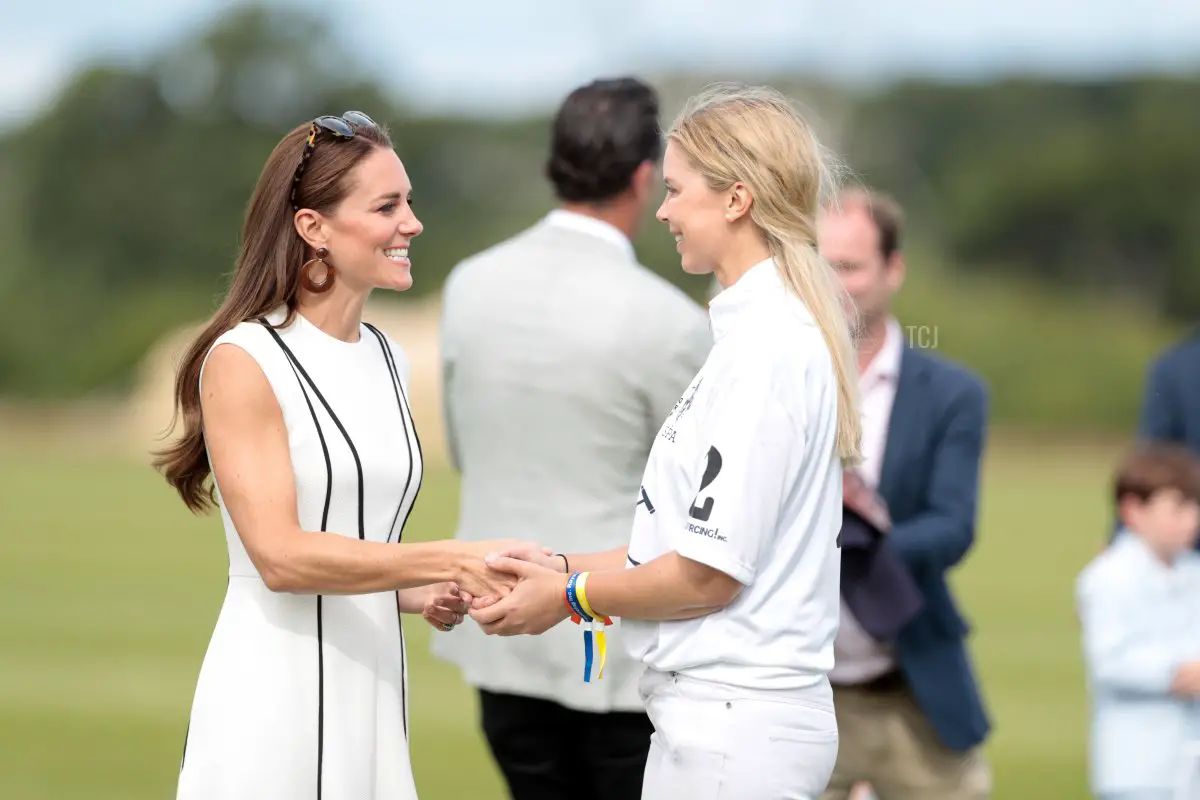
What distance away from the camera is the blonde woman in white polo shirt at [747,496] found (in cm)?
320

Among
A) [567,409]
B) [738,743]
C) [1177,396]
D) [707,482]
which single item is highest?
[1177,396]

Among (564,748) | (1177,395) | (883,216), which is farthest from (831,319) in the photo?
(1177,395)

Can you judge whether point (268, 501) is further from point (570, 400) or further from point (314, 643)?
point (570, 400)

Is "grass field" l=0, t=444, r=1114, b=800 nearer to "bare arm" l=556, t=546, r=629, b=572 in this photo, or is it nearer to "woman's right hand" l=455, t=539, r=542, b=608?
"bare arm" l=556, t=546, r=629, b=572

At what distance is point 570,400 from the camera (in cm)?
462

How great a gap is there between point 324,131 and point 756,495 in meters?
1.28

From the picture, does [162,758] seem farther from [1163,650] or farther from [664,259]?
[664,259]

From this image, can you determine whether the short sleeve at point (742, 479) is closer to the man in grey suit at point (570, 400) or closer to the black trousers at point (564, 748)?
the man in grey suit at point (570, 400)

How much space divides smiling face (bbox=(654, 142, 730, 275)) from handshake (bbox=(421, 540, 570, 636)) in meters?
0.75

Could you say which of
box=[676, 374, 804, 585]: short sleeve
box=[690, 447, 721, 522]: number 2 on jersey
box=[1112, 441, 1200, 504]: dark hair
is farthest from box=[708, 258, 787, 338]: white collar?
box=[1112, 441, 1200, 504]: dark hair

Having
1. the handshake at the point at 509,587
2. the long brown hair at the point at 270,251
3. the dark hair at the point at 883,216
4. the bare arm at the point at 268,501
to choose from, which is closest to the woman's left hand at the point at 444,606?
the handshake at the point at 509,587

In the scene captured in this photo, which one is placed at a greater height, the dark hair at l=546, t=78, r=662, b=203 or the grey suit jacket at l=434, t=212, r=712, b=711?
the dark hair at l=546, t=78, r=662, b=203

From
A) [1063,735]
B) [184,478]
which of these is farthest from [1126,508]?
[1063,735]

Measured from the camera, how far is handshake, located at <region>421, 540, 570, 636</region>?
3.64m
